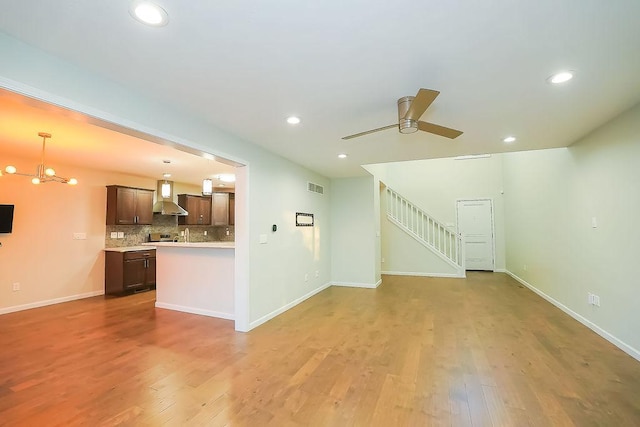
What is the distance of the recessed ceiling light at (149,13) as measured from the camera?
4.98ft

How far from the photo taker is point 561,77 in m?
2.27

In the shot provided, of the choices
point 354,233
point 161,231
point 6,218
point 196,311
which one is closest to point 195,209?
point 161,231

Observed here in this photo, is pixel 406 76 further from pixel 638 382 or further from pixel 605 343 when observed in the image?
pixel 605 343

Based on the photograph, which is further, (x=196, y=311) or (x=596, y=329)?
(x=196, y=311)

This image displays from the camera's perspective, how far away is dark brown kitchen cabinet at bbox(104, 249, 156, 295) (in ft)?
19.0

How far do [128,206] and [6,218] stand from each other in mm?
1792

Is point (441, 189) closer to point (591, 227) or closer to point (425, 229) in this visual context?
point (425, 229)

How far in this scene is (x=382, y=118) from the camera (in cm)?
307

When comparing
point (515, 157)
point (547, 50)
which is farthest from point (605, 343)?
point (515, 157)

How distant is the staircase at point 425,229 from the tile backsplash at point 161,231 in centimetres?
488

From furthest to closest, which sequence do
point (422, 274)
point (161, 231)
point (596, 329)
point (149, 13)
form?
point (422, 274)
point (161, 231)
point (596, 329)
point (149, 13)

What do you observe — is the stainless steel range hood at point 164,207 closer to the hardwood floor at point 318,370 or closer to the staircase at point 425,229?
the hardwood floor at point 318,370

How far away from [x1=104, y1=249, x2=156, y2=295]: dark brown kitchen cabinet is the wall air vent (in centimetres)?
364

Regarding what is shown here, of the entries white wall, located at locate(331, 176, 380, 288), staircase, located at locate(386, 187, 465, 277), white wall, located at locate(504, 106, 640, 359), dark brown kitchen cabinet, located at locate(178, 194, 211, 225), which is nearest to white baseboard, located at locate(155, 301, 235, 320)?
white wall, located at locate(331, 176, 380, 288)
